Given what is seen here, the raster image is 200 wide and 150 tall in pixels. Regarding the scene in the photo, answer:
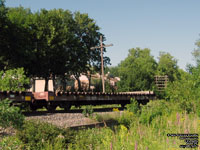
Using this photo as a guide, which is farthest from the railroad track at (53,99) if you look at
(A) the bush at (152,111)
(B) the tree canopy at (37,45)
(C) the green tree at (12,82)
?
(B) the tree canopy at (37,45)

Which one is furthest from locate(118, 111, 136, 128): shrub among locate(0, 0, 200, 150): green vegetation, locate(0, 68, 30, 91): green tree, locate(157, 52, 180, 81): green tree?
locate(157, 52, 180, 81): green tree

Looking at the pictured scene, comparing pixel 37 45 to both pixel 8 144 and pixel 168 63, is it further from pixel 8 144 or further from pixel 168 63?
pixel 168 63

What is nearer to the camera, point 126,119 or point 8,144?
point 8,144

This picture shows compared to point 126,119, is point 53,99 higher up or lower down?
higher up

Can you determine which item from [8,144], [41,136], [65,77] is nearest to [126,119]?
[41,136]

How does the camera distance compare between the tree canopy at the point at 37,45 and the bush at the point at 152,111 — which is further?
the tree canopy at the point at 37,45

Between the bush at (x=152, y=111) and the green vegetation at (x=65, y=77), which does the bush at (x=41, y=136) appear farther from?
the bush at (x=152, y=111)

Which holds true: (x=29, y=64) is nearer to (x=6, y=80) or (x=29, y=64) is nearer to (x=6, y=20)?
(x=6, y=20)

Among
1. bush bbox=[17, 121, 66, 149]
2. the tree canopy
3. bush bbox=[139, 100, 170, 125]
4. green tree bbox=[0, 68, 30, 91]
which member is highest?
the tree canopy

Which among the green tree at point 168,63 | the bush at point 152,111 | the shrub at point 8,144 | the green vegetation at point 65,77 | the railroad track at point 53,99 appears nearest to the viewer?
the shrub at point 8,144

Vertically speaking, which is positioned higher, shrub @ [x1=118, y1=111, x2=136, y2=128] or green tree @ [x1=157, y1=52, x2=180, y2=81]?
green tree @ [x1=157, y1=52, x2=180, y2=81]

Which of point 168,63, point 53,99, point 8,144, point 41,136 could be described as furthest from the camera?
point 168,63

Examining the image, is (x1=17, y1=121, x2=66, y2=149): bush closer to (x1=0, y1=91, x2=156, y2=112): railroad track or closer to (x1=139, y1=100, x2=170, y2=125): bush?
(x1=139, y1=100, x2=170, y2=125): bush

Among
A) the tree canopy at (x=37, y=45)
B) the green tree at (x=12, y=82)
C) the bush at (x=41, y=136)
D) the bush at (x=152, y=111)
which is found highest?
the tree canopy at (x=37, y=45)
